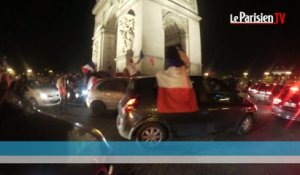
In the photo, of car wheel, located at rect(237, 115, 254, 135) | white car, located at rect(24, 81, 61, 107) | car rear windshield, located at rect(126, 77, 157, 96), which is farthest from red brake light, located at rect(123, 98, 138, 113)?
white car, located at rect(24, 81, 61, 107)

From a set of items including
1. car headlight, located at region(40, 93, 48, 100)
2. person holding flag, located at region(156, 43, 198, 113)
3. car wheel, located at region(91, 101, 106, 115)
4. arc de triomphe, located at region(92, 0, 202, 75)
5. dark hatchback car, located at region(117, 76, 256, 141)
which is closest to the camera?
person holding flag, located at region(156, 43, 198, 113)

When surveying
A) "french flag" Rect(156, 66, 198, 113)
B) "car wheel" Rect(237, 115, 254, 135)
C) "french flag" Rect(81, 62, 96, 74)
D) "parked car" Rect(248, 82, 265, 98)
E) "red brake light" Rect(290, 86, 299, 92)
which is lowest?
"car wheel" Rect(237, 115, 254, 135)

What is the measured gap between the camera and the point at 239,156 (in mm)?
5176

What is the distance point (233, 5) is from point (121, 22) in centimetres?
957

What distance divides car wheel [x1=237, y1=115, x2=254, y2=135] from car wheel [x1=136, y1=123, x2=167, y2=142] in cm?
173

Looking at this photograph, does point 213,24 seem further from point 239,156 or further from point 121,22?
point 121,22

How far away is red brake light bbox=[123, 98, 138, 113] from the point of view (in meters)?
5.55

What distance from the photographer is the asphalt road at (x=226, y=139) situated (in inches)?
170

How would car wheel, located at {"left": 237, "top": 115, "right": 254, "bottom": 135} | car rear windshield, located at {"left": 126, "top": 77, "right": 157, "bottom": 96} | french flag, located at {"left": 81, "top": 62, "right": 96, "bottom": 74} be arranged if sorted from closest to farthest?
car rear windshield, located at {"left": 126, "top": 77, "right": 157, "bottom": 96} < car wheel, located at {"left": 237, "top": 115, "right": 254, "bottom": 135} < french flag, located at {"left": 81, "top": 62, "right": 96, "bottom": 74}

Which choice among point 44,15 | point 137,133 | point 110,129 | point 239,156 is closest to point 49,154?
point 137,133

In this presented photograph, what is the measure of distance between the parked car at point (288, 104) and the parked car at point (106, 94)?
394cm

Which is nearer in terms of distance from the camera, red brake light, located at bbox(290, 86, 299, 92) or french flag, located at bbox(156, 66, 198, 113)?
french flag, located at bbox(156, 66, 198, 113)

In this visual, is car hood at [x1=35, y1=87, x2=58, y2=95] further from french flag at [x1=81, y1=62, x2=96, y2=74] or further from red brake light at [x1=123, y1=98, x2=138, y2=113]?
red brake light at [x1=123, y1=98, x2=138, y2=113]

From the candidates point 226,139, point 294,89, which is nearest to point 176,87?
point 226,139
